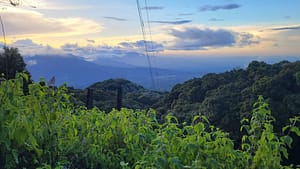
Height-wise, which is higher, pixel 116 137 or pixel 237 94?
pixel 116 137

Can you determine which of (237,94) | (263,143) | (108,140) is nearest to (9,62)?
(108,140)

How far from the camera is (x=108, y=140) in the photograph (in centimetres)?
294

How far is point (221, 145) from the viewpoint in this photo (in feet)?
7.68

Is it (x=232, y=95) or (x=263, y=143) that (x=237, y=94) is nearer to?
(x=232, y=95)

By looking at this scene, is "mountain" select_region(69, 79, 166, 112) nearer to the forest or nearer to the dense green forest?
the dense green forest

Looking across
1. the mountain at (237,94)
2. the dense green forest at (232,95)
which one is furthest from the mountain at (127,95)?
the mountain at (237,94)

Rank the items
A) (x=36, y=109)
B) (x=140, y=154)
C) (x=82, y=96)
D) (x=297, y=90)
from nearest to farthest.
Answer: (x=36, y=109) < (x=140, y=154) < (x=82, y=96) < (x=297, y=90)

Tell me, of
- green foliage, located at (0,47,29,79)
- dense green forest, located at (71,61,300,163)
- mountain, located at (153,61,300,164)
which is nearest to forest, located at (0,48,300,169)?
green foliage, located at (0,47,29,79)

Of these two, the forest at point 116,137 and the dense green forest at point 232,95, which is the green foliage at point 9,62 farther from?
the dense green forest at point 232,95

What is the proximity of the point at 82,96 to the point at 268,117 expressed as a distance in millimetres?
7633

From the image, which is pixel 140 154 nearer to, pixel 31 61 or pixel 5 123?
pixel 5 123

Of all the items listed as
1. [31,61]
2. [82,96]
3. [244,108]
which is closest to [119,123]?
[31,61]

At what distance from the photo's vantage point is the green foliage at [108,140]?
7.18 ft

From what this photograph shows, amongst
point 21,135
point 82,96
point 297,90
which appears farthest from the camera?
point 297,90
